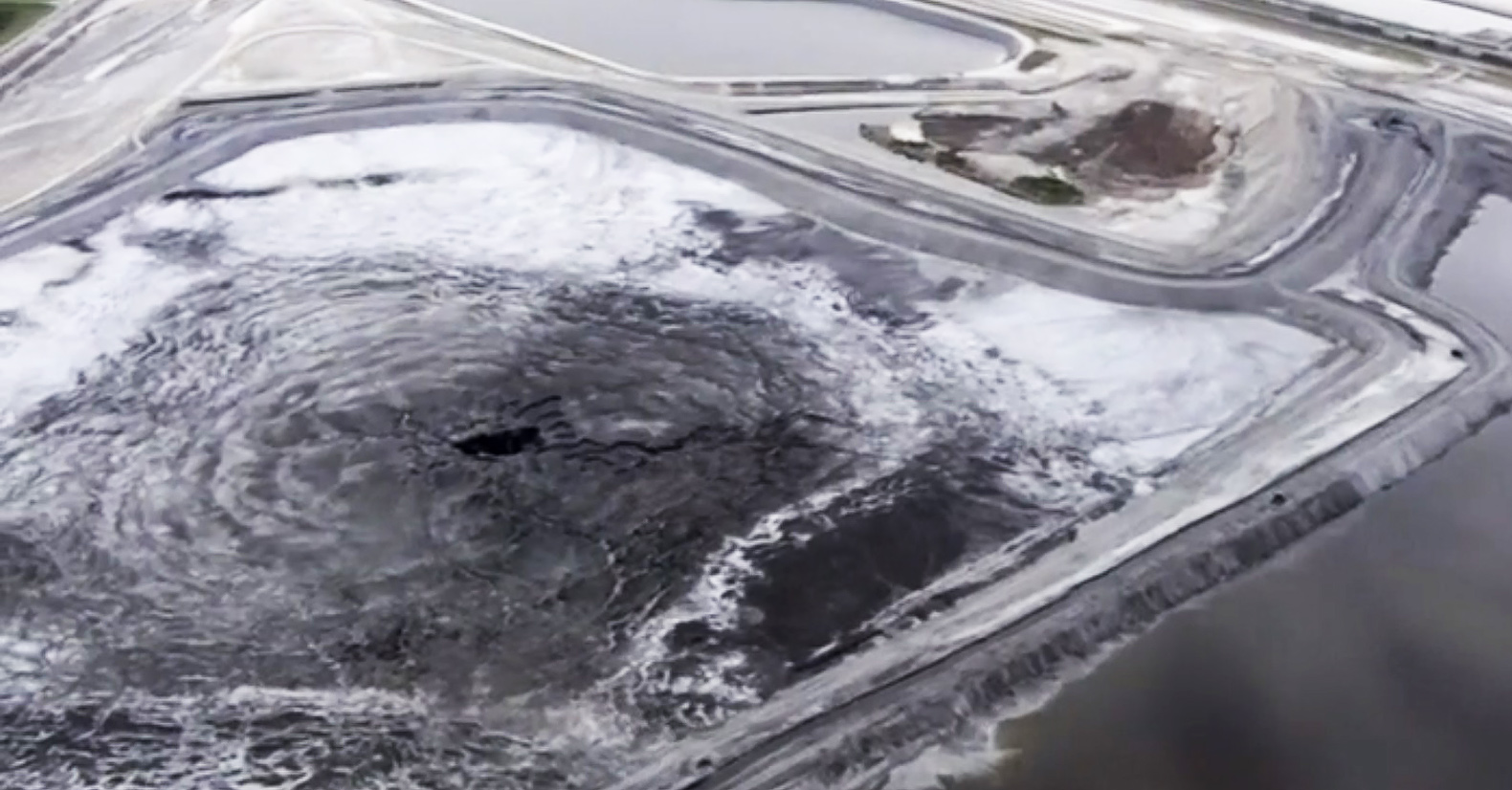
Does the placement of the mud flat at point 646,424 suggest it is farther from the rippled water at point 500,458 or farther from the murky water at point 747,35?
the murky water at point 747,35

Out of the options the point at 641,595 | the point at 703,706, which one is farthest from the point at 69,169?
the point at 703,706

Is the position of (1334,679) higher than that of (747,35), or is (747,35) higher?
(747,35)

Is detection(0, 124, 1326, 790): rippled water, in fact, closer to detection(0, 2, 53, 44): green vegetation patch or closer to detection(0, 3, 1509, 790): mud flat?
detection(0, 3, 1509, 790): mud flat

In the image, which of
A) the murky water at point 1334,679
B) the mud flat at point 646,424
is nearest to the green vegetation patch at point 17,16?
the mud flat at point 646,424

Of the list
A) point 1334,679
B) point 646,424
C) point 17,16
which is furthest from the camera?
point 17,16

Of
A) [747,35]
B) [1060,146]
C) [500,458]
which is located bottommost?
[500,458]

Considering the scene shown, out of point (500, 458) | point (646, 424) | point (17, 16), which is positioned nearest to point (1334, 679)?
point (646, 424)

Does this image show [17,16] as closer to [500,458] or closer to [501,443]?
[501,443]
